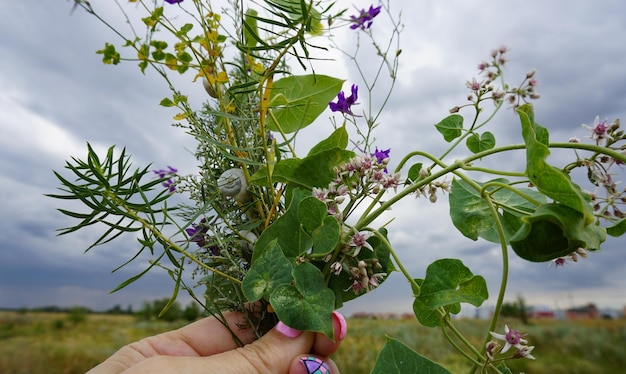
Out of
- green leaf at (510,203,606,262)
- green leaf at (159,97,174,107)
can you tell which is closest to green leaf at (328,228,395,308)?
green leaf at (510,203,606,262)

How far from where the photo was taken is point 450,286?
0.55 meters

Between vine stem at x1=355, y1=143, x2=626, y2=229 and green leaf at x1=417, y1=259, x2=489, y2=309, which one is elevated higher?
vine stem at x1=355, y1=143, x2=626, y2=229

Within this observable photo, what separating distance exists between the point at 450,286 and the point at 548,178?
180 mm

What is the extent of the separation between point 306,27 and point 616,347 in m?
4.03

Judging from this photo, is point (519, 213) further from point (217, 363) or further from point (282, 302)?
point (217, 363)

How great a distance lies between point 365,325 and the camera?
3379mm

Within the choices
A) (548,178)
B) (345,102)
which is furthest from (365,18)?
(548,178)

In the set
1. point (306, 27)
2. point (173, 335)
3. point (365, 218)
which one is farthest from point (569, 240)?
point (173, 335)

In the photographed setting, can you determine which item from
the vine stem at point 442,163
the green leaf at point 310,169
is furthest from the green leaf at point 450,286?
the green leaf at point 310,169

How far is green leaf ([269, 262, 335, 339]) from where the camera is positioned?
591mm

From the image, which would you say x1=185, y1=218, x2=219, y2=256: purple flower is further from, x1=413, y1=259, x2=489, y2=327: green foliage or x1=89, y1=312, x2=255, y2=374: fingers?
x1=413, y1=259, x2=489, y2=327: green foliage

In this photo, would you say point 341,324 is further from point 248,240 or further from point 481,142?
point 481,142

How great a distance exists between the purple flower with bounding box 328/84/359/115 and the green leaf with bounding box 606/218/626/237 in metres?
0.43

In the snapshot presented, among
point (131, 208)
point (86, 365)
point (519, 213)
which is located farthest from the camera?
point (86, 365)
